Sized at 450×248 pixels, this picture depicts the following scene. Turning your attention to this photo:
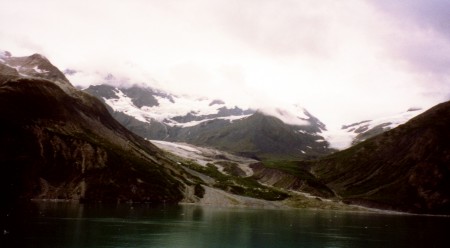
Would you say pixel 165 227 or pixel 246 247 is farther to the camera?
pixel 165 227

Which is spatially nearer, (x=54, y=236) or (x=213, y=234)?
(x=54, y=236)

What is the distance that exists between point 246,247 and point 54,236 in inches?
1905

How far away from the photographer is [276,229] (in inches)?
6560

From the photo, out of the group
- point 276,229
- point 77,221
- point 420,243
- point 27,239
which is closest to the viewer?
point 27,239

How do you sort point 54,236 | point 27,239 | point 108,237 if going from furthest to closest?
point 108,237 < point 54,236 < point 27,239

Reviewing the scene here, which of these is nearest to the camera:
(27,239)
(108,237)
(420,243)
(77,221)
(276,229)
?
(27,239)

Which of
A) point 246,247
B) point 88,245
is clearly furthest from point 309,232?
point 88,245

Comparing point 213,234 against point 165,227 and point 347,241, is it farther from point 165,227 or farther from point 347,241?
point 347,241

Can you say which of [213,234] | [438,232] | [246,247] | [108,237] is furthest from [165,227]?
[438,232]

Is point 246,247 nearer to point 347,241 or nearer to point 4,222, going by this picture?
point 347,241

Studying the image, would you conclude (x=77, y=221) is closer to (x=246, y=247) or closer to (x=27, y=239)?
(x=27, y=239)

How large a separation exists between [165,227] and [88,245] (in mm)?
50242

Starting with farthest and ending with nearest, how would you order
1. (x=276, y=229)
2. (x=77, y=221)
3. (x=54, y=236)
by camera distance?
1. (x=276, y=229)
2. (x=77, y=221)
3. (x=54, y=236)

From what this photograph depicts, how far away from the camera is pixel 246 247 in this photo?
120625mm
